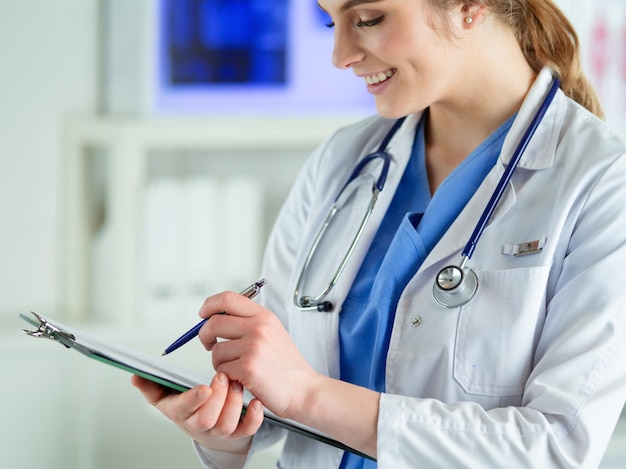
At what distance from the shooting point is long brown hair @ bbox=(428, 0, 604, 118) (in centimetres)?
124

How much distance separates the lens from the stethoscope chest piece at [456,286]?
3.57ft

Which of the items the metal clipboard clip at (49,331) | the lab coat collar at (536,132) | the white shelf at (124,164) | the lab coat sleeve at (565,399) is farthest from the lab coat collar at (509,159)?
the white shelf at (124,164)

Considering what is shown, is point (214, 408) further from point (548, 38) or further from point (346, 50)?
point (548, 38)

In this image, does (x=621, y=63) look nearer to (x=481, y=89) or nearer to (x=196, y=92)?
(x=196, y=92)

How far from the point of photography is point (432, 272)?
45.2 inches

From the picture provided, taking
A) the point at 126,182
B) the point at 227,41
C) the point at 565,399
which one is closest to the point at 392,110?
the point at 565,399

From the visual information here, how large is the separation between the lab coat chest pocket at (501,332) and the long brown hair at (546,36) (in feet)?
1.13

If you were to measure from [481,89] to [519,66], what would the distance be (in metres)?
0.07

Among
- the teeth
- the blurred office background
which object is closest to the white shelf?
the blurred office background

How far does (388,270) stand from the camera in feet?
3.90

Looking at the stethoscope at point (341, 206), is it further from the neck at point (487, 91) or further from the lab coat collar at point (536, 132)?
the lab coat collar at point (536, 132)

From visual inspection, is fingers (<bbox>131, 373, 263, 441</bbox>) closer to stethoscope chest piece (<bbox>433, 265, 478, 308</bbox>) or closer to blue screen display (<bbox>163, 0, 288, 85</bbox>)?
stethoscope chest piece (<bbox>433, 265, 478, 308</bbox>)

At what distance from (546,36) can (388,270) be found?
40cm

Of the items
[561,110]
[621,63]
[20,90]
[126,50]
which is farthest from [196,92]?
[561,110]
